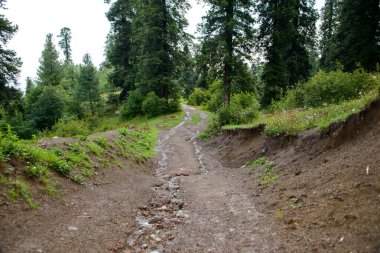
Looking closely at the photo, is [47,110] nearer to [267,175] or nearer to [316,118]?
[267,175]

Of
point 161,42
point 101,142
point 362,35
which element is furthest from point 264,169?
point 161,42

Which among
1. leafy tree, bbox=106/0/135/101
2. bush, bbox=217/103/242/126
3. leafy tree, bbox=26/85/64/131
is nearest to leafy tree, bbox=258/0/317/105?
bush, bbox=217/103/242/126

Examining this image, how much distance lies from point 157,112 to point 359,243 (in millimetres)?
32275

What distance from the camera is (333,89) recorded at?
46.7ft

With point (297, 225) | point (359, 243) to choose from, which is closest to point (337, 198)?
point (297, 225)

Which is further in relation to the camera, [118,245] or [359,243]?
[118,245]

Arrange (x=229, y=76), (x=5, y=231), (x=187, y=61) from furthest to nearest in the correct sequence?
(x=187, y=61)
(x=229, y=76)
(x=5, y=231)

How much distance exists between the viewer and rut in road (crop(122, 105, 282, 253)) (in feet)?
19.6

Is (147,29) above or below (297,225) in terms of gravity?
above

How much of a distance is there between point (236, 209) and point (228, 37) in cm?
2060

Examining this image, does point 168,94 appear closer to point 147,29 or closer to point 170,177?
point 147,29

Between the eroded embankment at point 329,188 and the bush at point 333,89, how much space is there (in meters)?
4.00

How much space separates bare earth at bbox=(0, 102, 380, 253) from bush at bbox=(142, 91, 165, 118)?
2354 cm

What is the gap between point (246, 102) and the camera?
34594 millimetres
